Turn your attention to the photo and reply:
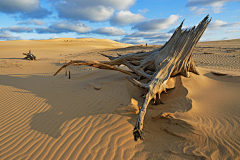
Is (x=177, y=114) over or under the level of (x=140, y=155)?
over

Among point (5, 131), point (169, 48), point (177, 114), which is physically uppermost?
point (169, 48)

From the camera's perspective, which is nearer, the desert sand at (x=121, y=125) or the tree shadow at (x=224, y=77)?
the desert sand at (x=121, y=125)

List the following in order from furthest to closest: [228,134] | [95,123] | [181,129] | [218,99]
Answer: [218,99] → [95,123] → [181,129] → [228,134]

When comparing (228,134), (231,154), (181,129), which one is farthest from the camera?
(181,129)

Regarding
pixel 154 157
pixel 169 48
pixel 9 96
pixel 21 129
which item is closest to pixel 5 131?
pixel 21 129

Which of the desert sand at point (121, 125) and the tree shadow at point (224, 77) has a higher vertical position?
the tree shadow at point (224, 77)

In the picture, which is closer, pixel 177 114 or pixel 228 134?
pixel 228 134

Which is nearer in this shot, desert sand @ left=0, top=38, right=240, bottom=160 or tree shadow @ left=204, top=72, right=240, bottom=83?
desert sand @ left=0, top=38, right=240, bottom=160

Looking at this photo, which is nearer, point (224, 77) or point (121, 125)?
point (121, 125)

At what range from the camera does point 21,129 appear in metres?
→ 3.31

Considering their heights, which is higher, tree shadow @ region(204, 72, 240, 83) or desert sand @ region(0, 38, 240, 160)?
tree shadow @ region(204, 72, 240, 83)

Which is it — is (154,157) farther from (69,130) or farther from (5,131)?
(5,131)

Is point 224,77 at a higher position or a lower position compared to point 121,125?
higher

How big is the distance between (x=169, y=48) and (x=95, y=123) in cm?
373
